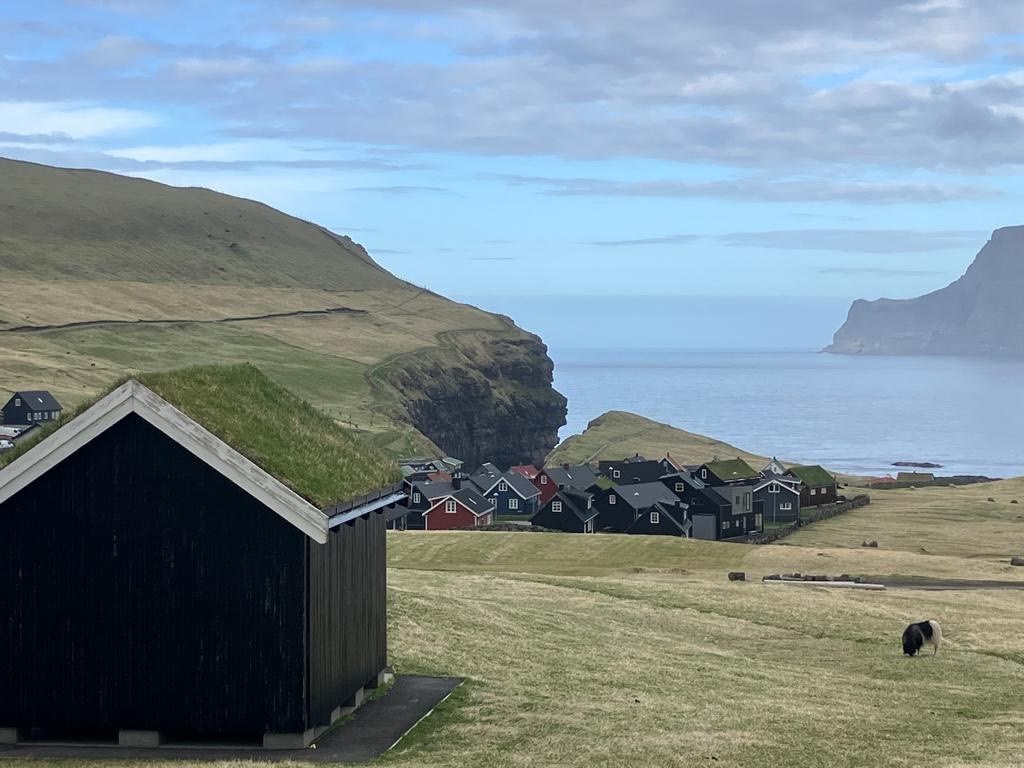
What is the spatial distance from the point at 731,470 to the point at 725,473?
Result: 1.61 metres

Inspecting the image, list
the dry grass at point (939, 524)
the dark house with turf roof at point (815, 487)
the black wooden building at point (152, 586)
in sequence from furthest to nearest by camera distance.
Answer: the dark house with turf roof at point (815, 487), the dry grass at point (939, 524), the black wooden building at point (152, 586)

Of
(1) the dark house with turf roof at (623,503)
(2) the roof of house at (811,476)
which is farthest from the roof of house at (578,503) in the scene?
(2) the roof of house at (811,476)

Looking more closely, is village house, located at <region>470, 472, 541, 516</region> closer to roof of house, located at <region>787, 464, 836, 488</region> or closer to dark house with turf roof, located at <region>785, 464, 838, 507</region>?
dark house with turf roof, located at <region>785, 464, 838, 507</region>

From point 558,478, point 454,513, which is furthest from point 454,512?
point 558,478

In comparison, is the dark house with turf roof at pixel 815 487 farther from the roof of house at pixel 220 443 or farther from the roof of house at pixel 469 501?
the roof of house at pixel 220 443

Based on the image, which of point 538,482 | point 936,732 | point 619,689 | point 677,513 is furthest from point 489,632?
point 538,482

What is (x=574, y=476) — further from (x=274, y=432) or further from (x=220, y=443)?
(x=220, y=443)

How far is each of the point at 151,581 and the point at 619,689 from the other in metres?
11.2

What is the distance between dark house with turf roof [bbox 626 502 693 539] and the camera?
124312 millimetres

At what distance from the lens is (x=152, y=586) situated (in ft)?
79.3

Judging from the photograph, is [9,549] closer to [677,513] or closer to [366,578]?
[366,578]

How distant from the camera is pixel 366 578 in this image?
2802cm

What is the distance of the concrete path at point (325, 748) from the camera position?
23453 millimetres

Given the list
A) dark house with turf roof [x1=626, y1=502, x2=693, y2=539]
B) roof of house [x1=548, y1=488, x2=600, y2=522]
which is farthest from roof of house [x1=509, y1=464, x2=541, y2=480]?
dark house with turf roof [x1=626, y1=502, x2=693, y2=539]
